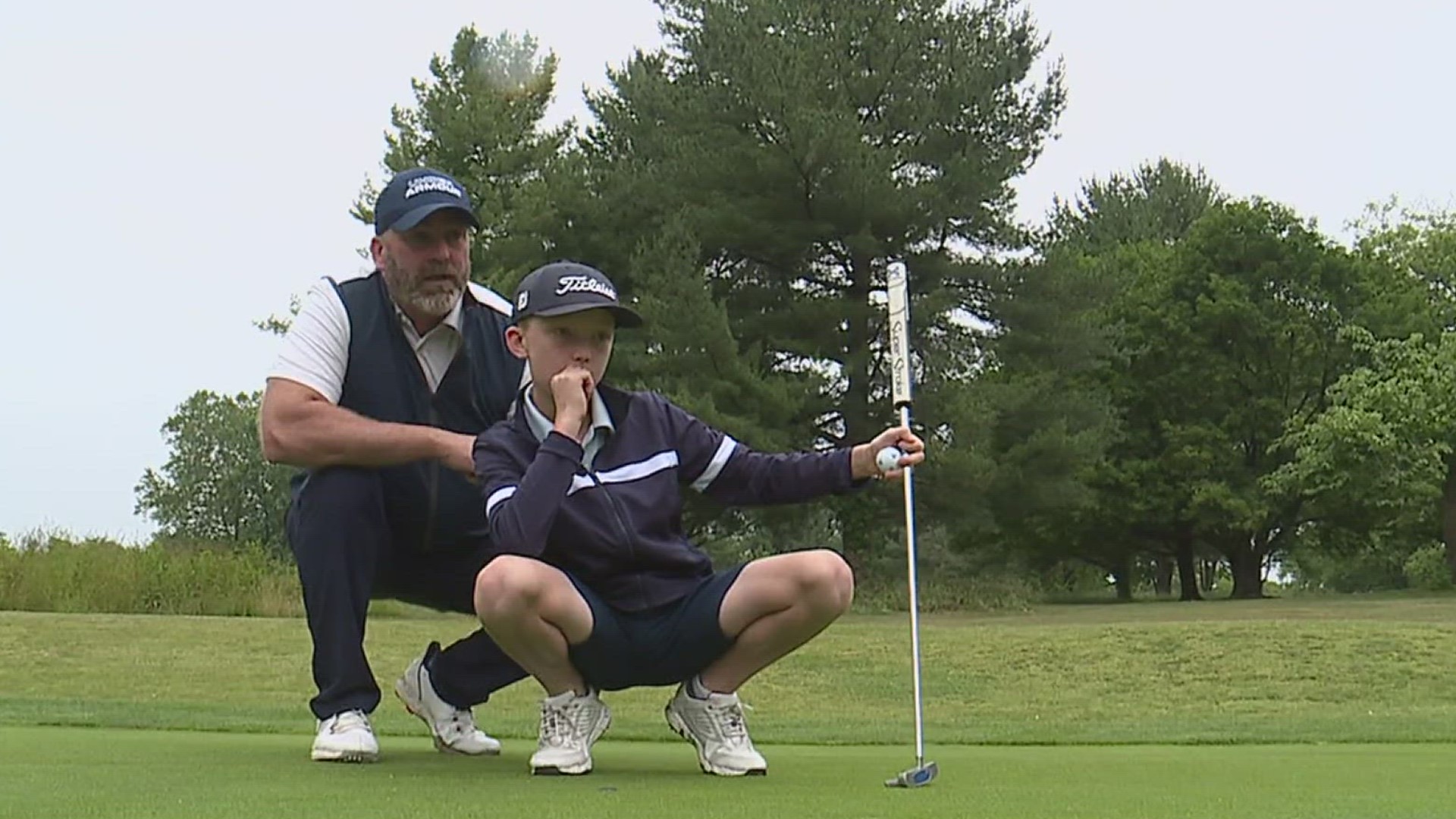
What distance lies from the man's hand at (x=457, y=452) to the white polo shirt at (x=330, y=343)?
1.11 feet

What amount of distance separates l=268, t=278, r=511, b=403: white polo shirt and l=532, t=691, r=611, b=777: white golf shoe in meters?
1.00

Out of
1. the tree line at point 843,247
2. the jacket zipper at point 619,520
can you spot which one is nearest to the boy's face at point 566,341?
the jacket zipper at point 619,520

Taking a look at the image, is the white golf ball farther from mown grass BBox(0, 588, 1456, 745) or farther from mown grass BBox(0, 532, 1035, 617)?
mown grass BBox(0, 532, 1035, 617)

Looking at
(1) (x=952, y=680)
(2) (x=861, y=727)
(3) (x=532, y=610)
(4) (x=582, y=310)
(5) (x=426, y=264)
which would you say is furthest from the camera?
(1) (x=952, y=680)

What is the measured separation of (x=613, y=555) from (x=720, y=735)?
47cm

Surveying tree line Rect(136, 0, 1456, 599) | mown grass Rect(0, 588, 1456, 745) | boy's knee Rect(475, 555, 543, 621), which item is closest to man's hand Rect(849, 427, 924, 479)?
boy's knee Rect(475, 555, 543, 621)

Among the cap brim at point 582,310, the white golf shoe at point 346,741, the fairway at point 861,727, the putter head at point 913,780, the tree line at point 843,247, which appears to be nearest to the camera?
the fairway at point 861,727

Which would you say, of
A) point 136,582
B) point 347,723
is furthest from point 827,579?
point 136,582

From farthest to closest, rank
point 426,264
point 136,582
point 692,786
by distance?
1. point 136,582
2. point 426,264
3. point 692,786

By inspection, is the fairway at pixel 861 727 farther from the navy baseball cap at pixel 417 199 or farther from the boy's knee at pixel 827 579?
the navy baseball cap at pixel 417 199

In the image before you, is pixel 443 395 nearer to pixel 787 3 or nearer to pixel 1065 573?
pixel 787 3

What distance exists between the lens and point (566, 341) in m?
3.53

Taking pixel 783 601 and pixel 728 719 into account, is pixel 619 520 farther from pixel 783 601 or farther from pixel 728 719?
pixel 728 719

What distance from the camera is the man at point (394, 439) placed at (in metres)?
3.92
